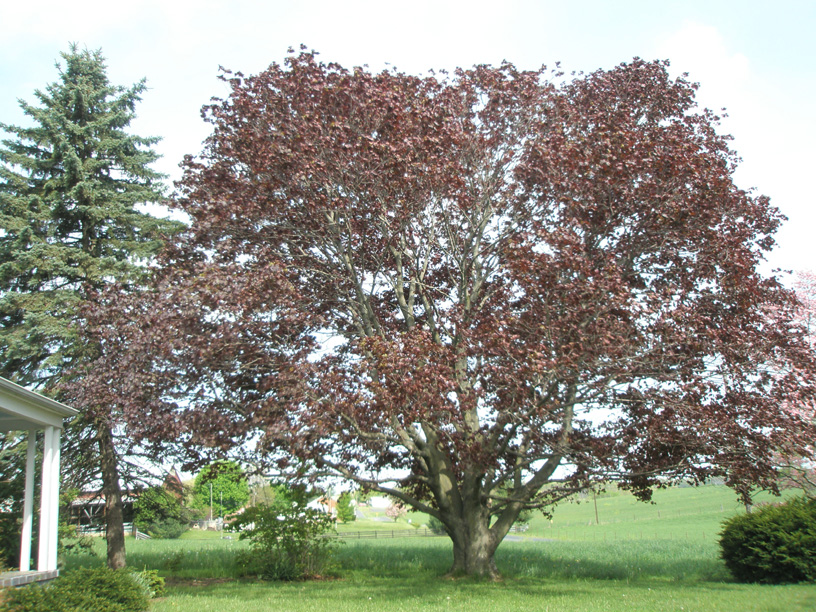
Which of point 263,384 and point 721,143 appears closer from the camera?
point 263,384

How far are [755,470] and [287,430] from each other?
8356 millimetres

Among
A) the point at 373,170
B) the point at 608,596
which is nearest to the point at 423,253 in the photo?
the point at 373,170

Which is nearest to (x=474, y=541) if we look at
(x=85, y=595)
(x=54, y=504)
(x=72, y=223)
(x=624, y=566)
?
(x=624, y=566)

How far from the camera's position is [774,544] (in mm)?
12797

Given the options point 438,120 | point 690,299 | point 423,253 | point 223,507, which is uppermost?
point 438,120

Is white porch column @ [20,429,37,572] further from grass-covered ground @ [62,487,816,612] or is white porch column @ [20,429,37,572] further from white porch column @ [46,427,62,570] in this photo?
grass-covered ground @ [62,487,816,612]

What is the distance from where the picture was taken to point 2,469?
16.3 meters

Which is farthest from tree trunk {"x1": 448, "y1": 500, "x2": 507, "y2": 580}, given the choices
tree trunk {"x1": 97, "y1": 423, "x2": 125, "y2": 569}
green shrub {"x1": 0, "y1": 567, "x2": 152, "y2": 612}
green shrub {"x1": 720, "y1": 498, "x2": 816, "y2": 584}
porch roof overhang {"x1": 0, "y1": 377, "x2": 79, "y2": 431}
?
tree trunk {"x1": 97, "y1": 423, "x2": 125, "y2": 569}

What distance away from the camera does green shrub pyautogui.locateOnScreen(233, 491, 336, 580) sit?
15.5m

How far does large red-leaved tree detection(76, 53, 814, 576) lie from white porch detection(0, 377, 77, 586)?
1.22 m

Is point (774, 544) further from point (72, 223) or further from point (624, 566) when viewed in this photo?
point (72, 223)

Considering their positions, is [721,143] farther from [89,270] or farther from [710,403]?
[89,270]

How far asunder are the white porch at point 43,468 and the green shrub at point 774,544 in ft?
43.6

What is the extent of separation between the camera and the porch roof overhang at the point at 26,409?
32.4 ft
